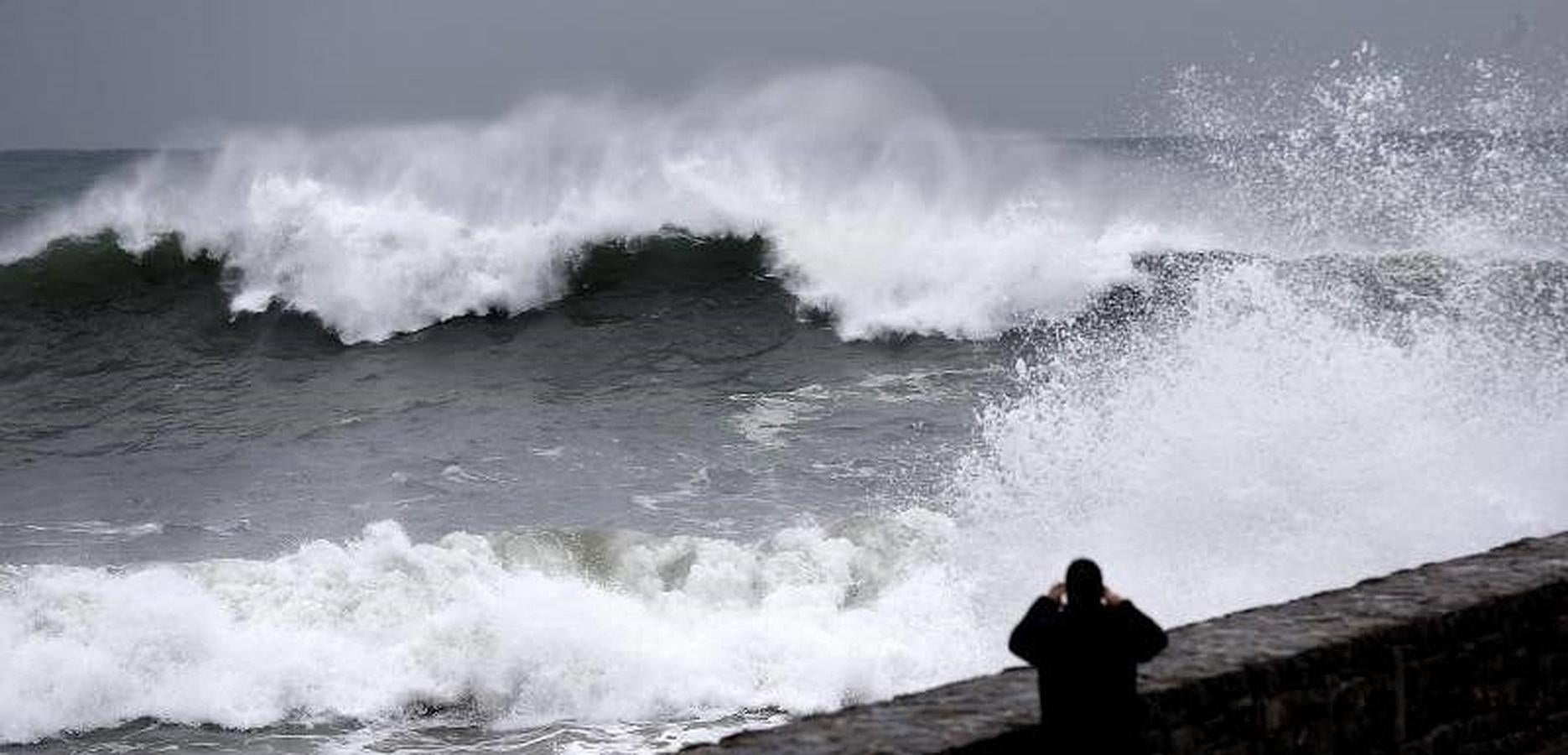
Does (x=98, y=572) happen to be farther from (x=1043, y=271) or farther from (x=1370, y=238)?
(x=1370, y=238)

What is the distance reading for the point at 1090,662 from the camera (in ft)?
10.9

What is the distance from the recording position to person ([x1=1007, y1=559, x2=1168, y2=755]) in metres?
3.31

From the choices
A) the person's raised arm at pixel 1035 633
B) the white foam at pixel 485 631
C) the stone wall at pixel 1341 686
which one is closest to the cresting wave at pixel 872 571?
the white foam at pixel 485 631

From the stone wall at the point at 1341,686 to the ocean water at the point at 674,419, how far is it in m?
5.02

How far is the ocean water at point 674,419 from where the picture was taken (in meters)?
9.73

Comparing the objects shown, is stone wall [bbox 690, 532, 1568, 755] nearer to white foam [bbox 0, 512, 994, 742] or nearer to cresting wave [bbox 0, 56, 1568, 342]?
white foam [bbox 0, 512, 994, 742]

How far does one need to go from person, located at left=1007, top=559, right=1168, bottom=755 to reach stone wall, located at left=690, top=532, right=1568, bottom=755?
163mm

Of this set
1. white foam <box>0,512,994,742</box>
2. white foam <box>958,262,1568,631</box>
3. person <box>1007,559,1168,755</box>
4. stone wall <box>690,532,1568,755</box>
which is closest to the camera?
person <box>1007,559,1168,755</box>

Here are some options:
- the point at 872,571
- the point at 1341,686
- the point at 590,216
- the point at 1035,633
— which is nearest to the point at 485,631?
the point at 872,571

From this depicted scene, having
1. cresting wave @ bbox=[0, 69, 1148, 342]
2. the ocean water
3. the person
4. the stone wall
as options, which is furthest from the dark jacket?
cresting wave @ bbox=[0, 69, 1148, 342]

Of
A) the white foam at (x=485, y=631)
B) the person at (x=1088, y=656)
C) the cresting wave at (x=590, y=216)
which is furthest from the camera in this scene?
the cresting wave at (x=590, y=216)

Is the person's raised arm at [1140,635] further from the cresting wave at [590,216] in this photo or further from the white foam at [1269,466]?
the cresting wave at [590,216]

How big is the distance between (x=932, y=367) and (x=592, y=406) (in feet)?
12.3

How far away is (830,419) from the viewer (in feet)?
53.8
